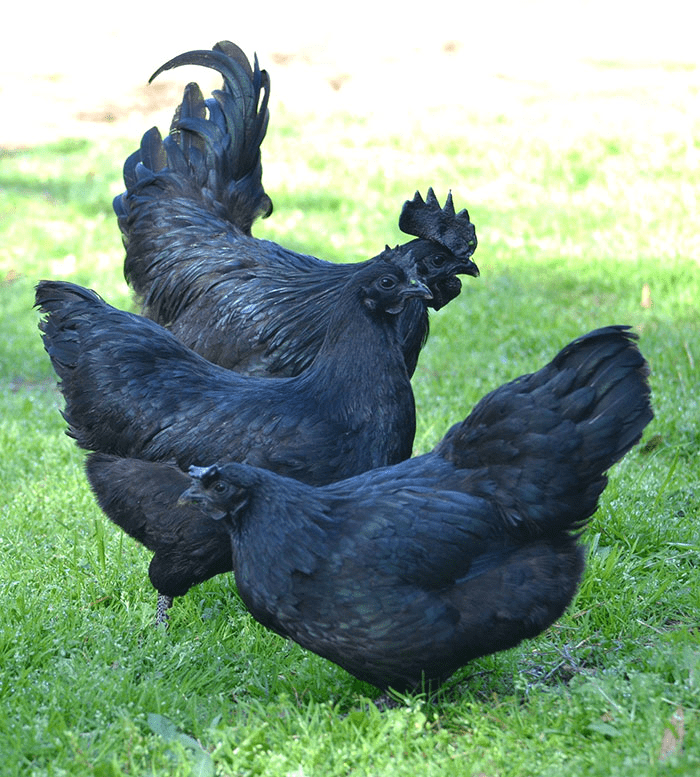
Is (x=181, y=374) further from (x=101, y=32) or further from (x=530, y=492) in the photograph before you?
(x=101, y=32)

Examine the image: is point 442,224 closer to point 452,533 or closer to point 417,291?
point 417,291

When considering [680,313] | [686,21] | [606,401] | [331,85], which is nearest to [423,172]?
[680,313]

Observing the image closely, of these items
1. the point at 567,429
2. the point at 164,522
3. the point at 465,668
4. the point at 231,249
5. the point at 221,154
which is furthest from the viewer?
the point at 221,154

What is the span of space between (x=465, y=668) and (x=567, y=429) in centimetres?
127

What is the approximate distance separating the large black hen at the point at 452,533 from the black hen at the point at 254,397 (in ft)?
1.77

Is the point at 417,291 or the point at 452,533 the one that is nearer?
the point at 452,533

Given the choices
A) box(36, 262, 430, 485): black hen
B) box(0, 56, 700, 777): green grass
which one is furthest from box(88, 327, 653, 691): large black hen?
box(36, 262, 430, 485): black hen

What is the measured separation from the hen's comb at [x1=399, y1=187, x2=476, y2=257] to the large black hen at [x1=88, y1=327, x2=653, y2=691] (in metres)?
1.39

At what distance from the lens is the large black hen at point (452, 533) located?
3641 millimetres

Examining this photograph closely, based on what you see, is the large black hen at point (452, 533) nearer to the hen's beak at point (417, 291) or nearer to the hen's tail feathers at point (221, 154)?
the hen's beak at point (417, 291)

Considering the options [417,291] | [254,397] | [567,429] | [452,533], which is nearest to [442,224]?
[417,291]

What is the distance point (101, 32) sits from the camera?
79.8 feet

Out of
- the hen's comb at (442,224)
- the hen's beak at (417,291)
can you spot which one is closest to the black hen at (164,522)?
the hen's beak at (417,291)

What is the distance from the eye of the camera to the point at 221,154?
6230mm
